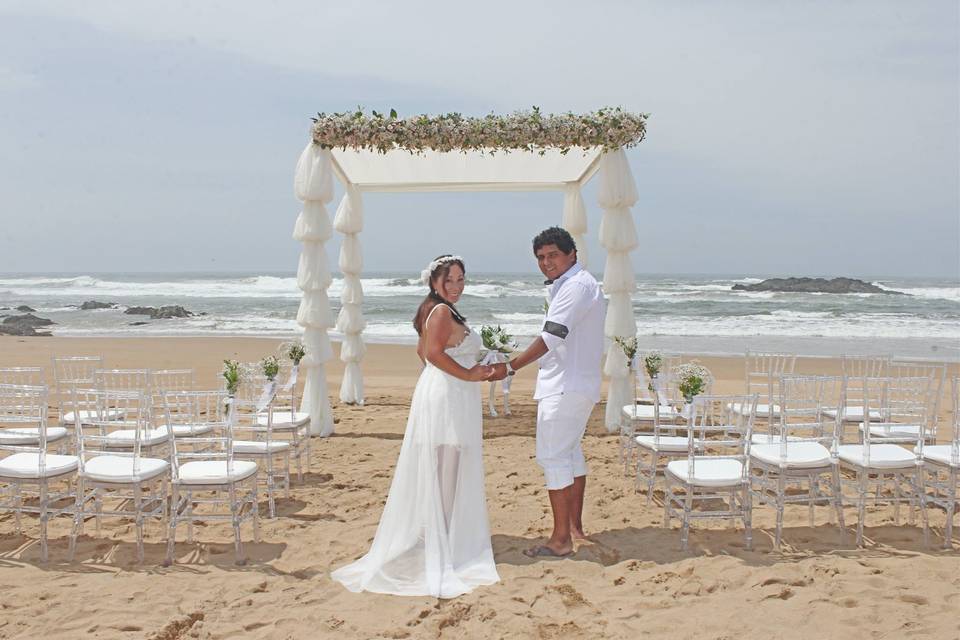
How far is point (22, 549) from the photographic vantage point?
4508 mm

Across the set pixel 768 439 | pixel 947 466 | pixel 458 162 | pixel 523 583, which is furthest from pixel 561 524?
pixel 458 162

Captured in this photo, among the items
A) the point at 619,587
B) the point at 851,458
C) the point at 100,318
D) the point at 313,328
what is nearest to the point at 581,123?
the point at 313,328

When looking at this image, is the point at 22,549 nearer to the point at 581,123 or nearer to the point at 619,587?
the point at 619,587

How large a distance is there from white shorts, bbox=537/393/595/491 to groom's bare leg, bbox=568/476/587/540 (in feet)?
0.54

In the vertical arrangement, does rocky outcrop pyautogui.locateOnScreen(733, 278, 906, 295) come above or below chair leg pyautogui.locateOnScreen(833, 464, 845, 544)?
above

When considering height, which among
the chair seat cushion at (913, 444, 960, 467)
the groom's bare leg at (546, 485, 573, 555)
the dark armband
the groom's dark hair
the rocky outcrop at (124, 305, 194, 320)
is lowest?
the groom's bare leg at (546, 485, 573, 555)

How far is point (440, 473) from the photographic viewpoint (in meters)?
4.11

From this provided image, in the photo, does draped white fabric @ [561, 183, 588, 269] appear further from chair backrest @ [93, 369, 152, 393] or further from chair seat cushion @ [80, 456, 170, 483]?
chair seat cushion @ [80, 456, 170, 483]

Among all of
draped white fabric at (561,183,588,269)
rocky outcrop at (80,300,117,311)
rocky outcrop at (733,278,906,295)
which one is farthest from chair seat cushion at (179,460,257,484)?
rocky outcrop at (733,278,906,295)

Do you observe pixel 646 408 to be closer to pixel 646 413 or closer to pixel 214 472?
pixel 646 413

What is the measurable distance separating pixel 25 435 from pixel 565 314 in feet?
12.6

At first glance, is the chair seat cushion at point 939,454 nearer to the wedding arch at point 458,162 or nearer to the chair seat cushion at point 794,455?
the chair seat cushion at point 794,455

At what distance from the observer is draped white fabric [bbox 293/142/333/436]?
750 cm

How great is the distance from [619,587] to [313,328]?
487 cm
